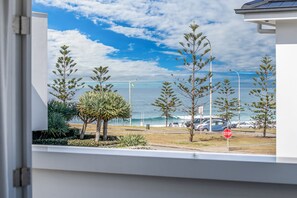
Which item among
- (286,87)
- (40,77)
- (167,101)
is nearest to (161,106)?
(167,101)

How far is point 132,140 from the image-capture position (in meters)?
2.70

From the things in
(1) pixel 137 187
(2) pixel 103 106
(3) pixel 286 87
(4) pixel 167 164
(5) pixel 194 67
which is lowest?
(1) pixel 137 187

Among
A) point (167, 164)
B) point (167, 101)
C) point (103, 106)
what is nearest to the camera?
point (167, 164)

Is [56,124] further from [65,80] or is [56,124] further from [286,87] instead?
[286,87]

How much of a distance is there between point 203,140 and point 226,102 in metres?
0.26

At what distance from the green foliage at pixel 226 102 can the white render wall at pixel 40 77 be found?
1.13m

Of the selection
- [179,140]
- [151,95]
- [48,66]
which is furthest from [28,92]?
[179,140]

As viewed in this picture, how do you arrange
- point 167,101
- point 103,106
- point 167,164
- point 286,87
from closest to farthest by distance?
1. point 286,87
2. point 167,164
3. point 167,101
4. point 103,106

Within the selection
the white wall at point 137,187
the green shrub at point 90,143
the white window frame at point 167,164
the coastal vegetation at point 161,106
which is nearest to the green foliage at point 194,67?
the coastal vegetation at point 161,106

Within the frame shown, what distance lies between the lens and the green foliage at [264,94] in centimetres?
244

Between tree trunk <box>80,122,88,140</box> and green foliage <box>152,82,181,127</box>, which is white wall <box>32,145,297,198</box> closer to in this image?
tree trunk <box>80,122,88,140</box>

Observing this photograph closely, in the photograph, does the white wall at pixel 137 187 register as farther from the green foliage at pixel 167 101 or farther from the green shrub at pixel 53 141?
the green foliage at pixel 167 101

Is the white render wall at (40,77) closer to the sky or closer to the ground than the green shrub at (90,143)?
closer to the sky

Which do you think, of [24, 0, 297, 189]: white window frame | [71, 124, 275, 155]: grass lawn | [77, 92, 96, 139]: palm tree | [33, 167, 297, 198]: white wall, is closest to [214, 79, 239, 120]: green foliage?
[71, 124, 275, 155]: grass lawn
